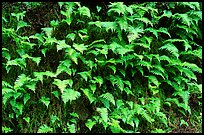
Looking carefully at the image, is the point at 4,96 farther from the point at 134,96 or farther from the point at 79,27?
the point at 134,96

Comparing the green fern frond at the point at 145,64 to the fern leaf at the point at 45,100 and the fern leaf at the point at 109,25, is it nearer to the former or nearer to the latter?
the fern leaf at the point at 109,25

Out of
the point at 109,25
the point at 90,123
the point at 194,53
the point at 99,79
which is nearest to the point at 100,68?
the point at 99,79

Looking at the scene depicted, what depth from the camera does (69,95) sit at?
19.0 ft

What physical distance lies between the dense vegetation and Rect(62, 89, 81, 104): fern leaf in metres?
0.02

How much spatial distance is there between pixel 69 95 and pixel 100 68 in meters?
1.07

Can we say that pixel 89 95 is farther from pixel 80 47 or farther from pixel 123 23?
pixel 123 23

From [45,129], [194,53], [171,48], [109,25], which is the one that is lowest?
[45,129]

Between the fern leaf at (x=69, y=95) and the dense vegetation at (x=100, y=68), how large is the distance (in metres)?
0.02

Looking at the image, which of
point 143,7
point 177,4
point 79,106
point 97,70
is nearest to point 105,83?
point 97,70

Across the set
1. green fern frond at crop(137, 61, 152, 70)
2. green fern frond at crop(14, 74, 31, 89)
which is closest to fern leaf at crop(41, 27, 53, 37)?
green fern frond at crop(14, 74, 31, 89)

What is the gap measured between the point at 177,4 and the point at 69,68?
3209 millimetres

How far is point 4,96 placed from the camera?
569 cm

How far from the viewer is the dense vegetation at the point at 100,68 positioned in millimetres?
6031

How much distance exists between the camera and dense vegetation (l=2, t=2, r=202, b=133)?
603 centimetres
